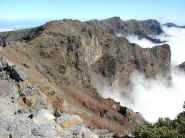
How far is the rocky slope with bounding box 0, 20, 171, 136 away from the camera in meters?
31.4

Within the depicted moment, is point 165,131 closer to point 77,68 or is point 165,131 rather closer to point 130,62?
point 77,68

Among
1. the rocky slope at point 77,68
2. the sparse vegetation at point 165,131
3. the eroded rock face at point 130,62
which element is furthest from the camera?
the eroded rock face at point 130,62

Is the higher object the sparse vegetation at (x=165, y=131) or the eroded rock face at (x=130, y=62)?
the sparse vegetation at (x=165, y=131)

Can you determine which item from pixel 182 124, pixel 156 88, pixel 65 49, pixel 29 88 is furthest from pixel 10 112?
pixel 156 88

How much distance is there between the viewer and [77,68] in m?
65.9

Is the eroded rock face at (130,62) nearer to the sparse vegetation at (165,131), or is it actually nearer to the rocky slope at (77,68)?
the rocky slope at (77,68)

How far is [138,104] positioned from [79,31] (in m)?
35.0

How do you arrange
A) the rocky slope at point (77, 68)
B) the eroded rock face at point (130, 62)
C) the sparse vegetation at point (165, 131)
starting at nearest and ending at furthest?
the sparse vegetation at point (165, 131)
the rocky slope at point (77, 68)
the eroded rock face at point (130, 62)

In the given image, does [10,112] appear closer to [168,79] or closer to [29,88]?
[29,88]

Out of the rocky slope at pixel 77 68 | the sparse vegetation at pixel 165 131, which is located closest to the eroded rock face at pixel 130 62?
the rocky slope at pixel 77 68

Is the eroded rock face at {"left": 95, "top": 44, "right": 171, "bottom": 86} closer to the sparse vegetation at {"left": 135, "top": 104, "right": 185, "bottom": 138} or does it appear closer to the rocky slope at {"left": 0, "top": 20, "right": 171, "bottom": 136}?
the rocky slope at {"left": 0, "top": 20, "right": 171, "bottom": 136}

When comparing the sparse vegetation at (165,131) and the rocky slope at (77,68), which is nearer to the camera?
the sparse vegetation at (165,131)

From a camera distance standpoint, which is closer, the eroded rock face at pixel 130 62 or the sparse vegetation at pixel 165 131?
the sparse vegetation at pixel 165 131

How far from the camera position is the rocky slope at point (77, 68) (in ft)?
103
